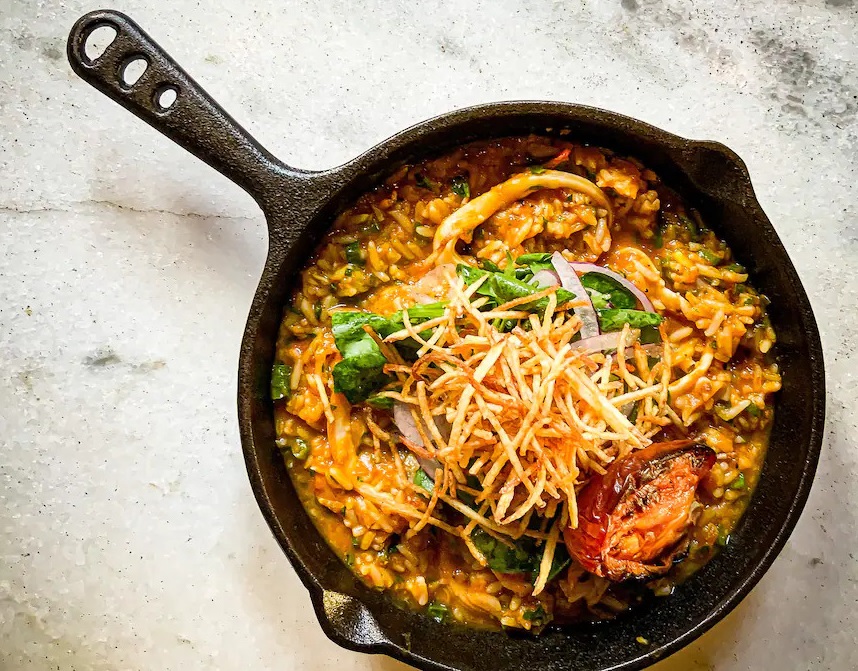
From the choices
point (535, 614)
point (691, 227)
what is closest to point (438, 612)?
point (535, 614)

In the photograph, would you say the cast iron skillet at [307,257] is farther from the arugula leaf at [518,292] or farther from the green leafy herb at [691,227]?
the arugula leaf at [518,292]

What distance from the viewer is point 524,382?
2.22 metres

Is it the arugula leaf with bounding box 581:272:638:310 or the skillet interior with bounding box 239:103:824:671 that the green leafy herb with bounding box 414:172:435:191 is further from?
the arugula leaf with bounding box 581:272:638:310

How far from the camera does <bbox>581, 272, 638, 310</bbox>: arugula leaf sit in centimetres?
251

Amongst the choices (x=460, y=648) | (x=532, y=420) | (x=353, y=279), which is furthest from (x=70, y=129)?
(x=460, y=648)

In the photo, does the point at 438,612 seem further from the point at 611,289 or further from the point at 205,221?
the point at 205,221

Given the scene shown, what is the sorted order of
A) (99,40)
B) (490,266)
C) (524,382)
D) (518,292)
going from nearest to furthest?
(524,382) < (518,292) < (490,266) < (99,40)

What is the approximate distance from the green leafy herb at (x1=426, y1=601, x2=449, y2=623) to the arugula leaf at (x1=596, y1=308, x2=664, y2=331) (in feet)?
3.34

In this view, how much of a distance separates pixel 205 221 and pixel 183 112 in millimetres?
661

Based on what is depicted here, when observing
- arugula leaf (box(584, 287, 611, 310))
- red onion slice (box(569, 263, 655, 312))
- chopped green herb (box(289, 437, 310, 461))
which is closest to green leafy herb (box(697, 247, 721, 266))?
red onion slice (box(569, 263, 655, 312))

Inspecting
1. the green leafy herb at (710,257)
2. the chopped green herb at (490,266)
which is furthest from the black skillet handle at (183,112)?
the green leafy herb at (710,257)

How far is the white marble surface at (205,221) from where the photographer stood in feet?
9.80

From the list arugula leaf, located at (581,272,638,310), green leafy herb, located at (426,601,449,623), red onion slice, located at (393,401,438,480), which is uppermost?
arugula leaf, located at (581,272,638,310)

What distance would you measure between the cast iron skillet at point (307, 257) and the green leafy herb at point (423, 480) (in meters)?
0.39
